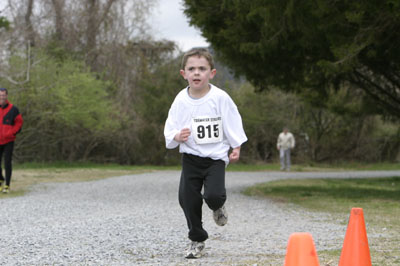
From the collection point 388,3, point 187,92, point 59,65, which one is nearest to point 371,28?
point 388,3

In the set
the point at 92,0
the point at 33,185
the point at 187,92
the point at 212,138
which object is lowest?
the point at 33,185

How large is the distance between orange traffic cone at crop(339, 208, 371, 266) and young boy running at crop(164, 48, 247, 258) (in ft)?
4.63

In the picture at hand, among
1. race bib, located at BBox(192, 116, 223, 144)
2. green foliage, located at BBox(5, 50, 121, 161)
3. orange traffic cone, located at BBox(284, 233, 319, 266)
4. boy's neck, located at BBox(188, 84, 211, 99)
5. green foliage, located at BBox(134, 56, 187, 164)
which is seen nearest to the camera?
orange traffic cone, located at BBox(284, 233, 319, 266)

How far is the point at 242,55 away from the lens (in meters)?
15.5

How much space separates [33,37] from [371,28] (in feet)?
77.6

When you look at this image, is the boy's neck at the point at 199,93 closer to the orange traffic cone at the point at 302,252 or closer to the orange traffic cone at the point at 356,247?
the orange traffic cone at the point at 356,247

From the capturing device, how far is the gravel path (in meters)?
6.32

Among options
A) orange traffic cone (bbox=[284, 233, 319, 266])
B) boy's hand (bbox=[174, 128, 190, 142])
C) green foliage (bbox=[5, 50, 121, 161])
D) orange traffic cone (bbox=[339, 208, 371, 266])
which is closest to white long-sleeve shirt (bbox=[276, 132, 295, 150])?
green foliage (bbox=[5, 50, 121, 161])

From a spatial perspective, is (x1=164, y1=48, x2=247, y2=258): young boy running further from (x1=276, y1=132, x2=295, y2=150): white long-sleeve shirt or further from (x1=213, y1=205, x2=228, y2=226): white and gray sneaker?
(x1=276, y1=132, x2=295, y2=150): white long-sleeve shirt

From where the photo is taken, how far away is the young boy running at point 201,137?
20.5 ft

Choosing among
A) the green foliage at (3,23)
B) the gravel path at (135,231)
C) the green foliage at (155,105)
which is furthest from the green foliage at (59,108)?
the gravel path at (135,231)

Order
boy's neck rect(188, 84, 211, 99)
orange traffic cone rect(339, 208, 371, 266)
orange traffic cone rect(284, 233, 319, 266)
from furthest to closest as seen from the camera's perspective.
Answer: boy's neck rect(188, 84, 211, 99) < orange traffic cone rect(339, 208, 371, 266) < orange traffic cone rect(284, 233, 319, 266)

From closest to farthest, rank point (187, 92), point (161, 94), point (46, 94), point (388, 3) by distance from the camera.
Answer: point (187, 92) < point (388, 3) < point (46, 94) < point (161, 94)

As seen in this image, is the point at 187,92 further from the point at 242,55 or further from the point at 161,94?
the point at 161,94
